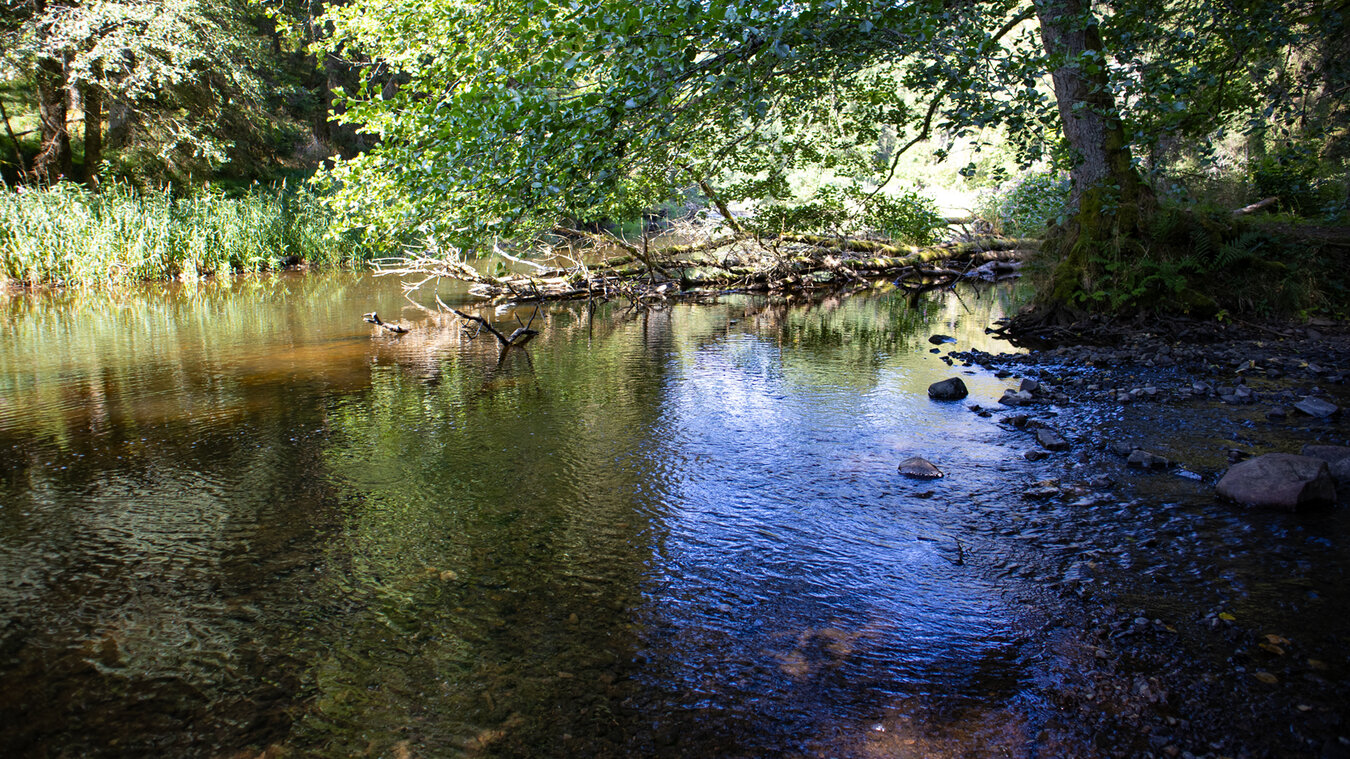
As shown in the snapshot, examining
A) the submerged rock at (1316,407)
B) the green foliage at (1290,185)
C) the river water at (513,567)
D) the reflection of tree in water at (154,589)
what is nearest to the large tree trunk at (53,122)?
the river water at (513,567)

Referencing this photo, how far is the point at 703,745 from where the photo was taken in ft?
9.21

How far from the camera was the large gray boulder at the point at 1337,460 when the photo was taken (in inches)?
185

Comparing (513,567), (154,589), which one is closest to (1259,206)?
(513,567)

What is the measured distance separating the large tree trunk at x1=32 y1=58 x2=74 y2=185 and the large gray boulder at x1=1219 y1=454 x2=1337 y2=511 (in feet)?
93.9

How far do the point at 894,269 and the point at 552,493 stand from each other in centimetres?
1560

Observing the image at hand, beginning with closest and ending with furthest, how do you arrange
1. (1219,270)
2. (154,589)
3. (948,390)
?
(154,589) < (948,390) < (1219,270)

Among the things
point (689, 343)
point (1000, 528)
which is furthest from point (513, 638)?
point (689, 343)

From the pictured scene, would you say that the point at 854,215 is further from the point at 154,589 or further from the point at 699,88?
the point at 154,589

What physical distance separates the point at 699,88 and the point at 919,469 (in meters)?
3.78

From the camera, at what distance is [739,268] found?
1722 centimetres

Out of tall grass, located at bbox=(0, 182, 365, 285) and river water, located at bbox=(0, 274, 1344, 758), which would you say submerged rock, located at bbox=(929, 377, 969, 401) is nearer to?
river water, located at bbox=(0, 274, 1344, 758)

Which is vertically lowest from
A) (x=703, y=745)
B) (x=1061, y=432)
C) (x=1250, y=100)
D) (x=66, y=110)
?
(x=703, y=745)

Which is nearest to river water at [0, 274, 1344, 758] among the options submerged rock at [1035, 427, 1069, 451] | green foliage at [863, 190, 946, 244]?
submerged rock at [1035, 427, 1069, 451]

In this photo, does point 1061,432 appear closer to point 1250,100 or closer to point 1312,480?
point 1312,480
